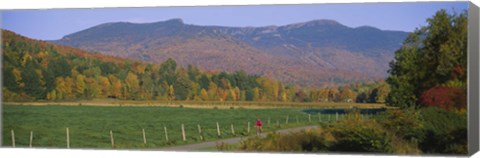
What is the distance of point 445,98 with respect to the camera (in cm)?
2167

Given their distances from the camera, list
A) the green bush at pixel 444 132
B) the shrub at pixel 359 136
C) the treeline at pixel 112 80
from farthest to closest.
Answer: the treeline at pixel 112 80, the shrub at pixel 359 136, the green bush at pixel 444 132

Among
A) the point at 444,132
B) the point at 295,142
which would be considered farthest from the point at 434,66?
the point at 295,142

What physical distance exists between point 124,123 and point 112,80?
1.09 metres

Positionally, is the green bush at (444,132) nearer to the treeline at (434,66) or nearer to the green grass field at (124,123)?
the treeline at (434,66)

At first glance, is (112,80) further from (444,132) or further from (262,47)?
(444,132)

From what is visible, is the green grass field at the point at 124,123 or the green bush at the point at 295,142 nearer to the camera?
the green bush at the point at 295,142

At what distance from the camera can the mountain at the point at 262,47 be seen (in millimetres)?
23266

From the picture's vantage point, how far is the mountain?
23.3 m

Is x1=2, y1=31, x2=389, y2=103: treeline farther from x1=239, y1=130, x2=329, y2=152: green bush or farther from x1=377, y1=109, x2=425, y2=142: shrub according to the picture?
x1=377, y1=109, x2=425, y2=142: shrub

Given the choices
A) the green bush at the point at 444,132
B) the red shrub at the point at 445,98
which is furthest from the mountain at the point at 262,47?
the green bush at the point at 444,132

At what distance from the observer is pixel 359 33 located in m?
23.2

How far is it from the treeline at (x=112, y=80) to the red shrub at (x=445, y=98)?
6.52ft

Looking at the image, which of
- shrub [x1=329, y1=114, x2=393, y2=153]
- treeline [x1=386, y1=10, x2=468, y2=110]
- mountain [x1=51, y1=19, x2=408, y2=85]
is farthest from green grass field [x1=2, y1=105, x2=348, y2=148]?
treeline [x1=386, y1=10, x2=468, y2=110]

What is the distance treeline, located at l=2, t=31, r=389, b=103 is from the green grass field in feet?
0.96
